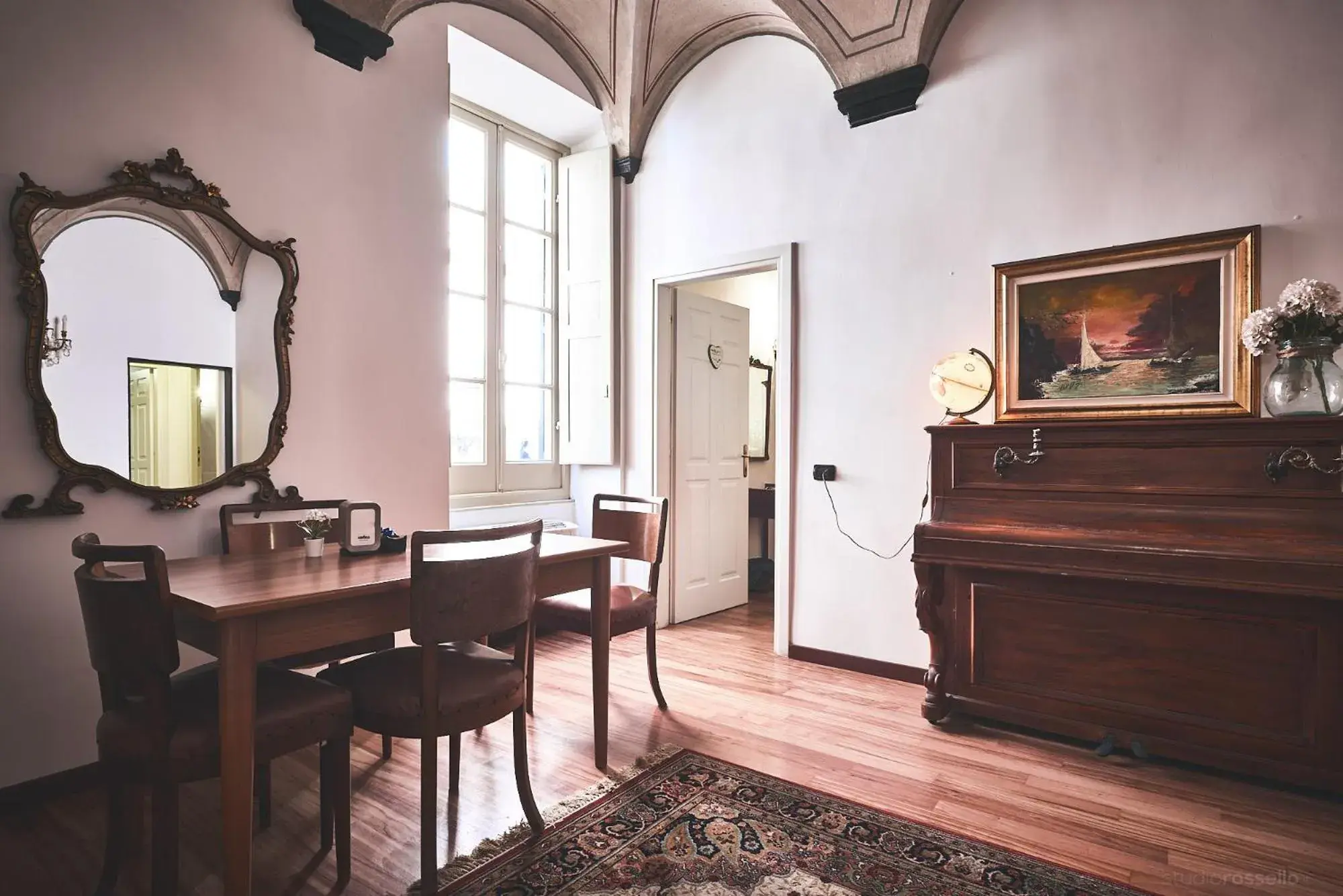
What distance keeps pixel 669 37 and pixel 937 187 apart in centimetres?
187

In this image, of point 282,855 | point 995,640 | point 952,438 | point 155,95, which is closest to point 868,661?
point 995,640

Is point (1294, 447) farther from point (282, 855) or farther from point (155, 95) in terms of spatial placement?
point (155, 95)

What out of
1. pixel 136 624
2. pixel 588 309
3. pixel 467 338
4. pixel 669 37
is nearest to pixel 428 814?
pixel 136 624

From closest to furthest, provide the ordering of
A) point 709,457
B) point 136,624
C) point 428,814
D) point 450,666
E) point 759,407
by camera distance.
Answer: point 136,624, point 428,814, point 450,666, point 709,457, point 759,407

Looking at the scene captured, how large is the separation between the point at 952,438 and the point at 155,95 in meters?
3.31

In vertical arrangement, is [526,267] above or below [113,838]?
above

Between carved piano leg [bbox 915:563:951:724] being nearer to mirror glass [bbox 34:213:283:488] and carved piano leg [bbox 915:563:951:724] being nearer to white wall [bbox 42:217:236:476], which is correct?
mirror glass [bbox 34:213:283:488]

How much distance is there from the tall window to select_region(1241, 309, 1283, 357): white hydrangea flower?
3569mm

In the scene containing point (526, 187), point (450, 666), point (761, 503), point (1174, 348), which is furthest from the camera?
point (761, 503)

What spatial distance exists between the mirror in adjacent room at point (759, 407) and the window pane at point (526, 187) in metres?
2.16

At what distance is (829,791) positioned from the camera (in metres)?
2.42

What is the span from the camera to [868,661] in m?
3.71

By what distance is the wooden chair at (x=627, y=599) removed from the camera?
3016mm

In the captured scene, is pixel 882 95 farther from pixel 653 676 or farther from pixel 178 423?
pixel 178 423
